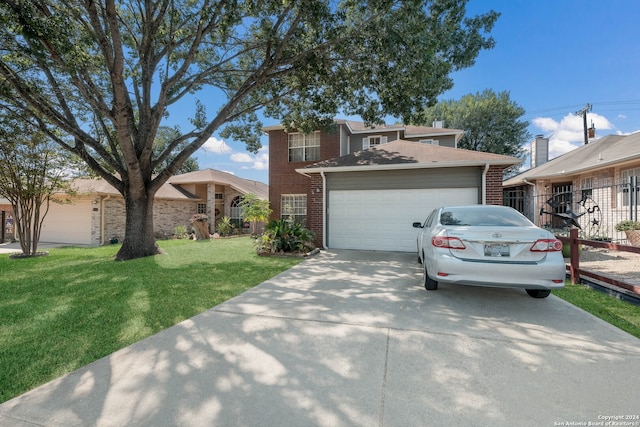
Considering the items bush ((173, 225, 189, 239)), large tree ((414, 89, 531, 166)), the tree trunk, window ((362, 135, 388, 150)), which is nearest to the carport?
the tree trunk

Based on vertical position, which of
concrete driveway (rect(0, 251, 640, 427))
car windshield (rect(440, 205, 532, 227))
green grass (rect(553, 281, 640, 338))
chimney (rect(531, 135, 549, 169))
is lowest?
concrete driveway (rect(0, 251, 640, 427))

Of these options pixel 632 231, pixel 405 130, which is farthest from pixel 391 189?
pixel 405 130

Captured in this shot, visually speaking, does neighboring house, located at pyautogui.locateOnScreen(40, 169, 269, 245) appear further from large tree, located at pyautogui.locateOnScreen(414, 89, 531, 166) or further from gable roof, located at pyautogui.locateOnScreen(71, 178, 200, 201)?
large tree, located at pyautogui.locateOnScreen(414, 89, 531, 166)

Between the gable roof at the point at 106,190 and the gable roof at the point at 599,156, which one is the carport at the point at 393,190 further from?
the gable roof at the point at 106,190

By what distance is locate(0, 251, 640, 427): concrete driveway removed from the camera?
2.12 meters

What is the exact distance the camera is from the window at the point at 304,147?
49.2 ft

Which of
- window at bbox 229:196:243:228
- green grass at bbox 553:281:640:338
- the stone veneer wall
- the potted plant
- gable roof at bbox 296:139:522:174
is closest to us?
green grass at bbox 553:281:640:338

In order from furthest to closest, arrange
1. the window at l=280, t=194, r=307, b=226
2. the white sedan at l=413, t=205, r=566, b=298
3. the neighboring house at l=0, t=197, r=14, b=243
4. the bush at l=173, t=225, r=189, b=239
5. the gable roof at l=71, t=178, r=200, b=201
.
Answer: the bush at l=173, t=225, r=189, b=239
the neighboring house at l=0, t=197, r=14, b=243
the window at l=280, t=194, r=307, b=226
the gable roof at l=71, t=178, r=200, b=201
the white sedan at l=413, t=205, r=566, b=298

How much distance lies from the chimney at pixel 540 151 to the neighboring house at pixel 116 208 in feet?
65.4

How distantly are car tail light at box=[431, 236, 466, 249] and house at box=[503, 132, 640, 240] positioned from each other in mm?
6954

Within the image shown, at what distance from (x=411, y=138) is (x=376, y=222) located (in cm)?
992

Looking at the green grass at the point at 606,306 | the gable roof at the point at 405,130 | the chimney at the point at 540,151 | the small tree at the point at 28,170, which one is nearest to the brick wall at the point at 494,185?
the green grass at the point at 606,306

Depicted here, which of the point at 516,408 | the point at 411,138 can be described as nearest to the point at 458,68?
the point at 516,408

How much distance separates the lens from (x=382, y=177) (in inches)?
387
